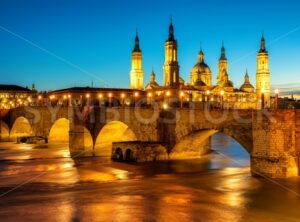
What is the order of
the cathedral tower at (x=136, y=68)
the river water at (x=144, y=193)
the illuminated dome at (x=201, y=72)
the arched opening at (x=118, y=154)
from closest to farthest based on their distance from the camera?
the river water at (x=144, y=193) → the arched opening at (x=118, y=154) → the cathedral tower at (x=136, y=68) → the illuminated dome at (x=201, y=72)

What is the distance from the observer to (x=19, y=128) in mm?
68688

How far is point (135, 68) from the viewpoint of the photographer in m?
91.1

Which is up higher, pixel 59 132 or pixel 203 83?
pixel 203 83

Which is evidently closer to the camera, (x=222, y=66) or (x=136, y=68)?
(x=136, y=68)

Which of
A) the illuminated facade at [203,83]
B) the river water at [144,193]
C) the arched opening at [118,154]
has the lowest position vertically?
the river water at [144,193]

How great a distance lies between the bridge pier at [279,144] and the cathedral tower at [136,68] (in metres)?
66.9

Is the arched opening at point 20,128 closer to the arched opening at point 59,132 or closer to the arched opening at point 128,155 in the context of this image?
the arched opening at point 59,132

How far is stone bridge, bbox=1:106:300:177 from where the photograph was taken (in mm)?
23922

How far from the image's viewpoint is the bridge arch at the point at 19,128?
6576 centimetres

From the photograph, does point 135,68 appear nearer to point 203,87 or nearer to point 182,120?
point 203,87

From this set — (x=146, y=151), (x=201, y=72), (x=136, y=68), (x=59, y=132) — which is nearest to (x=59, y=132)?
(x=59, y=132)

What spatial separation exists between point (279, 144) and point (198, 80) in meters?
70.5

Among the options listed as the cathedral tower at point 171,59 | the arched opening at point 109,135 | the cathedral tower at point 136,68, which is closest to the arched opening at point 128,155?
the arched opening at point 109,135

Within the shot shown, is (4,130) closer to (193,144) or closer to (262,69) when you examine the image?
(193,144)
